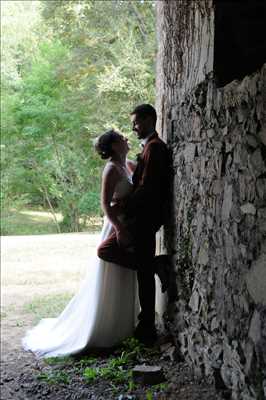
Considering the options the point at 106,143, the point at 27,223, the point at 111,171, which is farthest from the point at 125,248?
the point at 27,223

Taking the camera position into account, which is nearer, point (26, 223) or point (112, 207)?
point (112, 207)

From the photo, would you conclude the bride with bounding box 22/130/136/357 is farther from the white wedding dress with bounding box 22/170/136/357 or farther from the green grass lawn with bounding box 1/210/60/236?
the green grass lawn with bounding box 1/210/60/236

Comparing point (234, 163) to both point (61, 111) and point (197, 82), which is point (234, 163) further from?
point (61, 111)

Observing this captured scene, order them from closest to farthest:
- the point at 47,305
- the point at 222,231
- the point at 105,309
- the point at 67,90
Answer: the point at 222,231, the point at 105,309, the point at 47,305, the point at 67,90

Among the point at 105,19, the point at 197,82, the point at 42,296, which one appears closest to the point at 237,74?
the point at 197,82

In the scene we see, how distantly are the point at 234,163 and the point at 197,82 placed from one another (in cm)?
95

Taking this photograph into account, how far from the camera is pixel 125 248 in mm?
3994

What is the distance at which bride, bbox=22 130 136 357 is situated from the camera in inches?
156

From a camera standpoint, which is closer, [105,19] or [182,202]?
[182,202]

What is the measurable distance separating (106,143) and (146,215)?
0.65 meters

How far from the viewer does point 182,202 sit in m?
3.56

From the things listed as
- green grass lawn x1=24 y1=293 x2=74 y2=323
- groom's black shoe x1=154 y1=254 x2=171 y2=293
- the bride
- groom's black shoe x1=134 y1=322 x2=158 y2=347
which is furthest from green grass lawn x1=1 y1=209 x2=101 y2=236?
groom's black shoe x1=154 y1=254 x2=171 y2=293

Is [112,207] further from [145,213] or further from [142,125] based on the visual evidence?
[142,125]

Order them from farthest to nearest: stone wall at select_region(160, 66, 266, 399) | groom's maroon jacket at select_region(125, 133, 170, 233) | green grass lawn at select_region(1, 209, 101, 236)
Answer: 1. green grass lawn at select_region(1, 209, 101, 236)
2. groom's maroon jacket at select_region(125, 133, 170, 233)
3. stone wall at select_region(160, 66, 266, 399)
